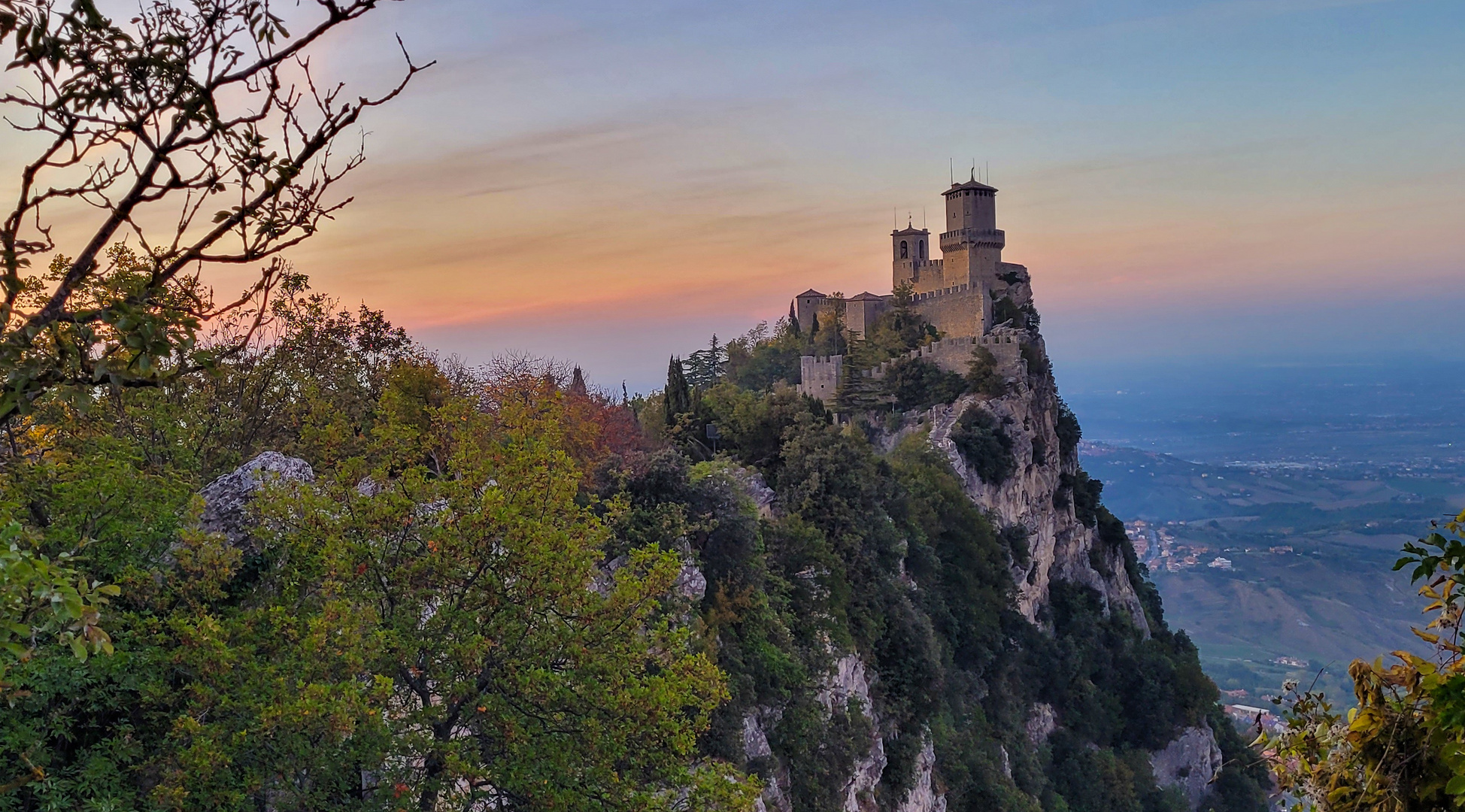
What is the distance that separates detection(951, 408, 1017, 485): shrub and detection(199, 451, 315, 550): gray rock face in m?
36.7

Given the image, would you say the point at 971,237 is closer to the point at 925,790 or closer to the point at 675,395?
the point at 675,395

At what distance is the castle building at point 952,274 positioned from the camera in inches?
2216

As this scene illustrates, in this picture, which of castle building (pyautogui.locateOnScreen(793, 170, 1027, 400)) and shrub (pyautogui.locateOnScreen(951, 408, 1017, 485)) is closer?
shrub (pyautogui.locateOnScreen(951, 408, 1017, 485))

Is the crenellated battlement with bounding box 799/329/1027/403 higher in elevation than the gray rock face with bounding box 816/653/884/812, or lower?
higher

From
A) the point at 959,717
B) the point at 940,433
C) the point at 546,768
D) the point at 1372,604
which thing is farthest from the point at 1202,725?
the point at 1372,604

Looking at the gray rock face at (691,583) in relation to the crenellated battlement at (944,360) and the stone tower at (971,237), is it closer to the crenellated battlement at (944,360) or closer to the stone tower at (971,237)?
the crenellated battlement at (944,360)

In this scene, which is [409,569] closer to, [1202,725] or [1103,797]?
[1103,797]

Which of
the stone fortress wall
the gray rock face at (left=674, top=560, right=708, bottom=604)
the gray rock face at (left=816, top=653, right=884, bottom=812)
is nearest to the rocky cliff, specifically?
the gray rock face at (left=816, top=653, right=884, bottom=812)

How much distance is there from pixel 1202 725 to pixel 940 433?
19.5 meters

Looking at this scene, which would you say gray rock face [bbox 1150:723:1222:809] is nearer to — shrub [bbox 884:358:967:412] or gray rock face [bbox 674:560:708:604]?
shrub [bbox 884:358:967:412]

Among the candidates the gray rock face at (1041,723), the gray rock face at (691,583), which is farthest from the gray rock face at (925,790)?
the gray rock face at (1041,723)

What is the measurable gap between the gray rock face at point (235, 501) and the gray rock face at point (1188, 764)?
44.5m

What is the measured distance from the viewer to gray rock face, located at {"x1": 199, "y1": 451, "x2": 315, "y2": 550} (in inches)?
459

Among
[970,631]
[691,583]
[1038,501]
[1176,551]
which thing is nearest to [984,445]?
[1038,501]
